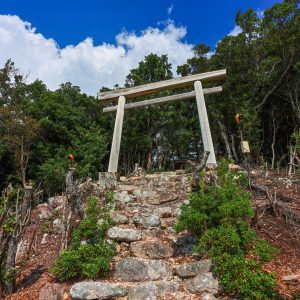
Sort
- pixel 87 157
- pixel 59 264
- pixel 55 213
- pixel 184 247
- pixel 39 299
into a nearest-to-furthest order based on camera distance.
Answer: pixel 39 299
pixel 59 264
pixel 184 247
pixel 55 213
pixel 87 157

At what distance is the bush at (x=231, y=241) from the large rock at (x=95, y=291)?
4.00 ft

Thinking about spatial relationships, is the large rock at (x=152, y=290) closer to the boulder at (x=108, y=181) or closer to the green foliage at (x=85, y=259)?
the green foliage at (x=85, y=259)

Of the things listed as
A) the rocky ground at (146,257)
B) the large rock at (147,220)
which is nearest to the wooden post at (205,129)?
the rocky ground at (146,257)

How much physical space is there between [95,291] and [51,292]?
65 cm

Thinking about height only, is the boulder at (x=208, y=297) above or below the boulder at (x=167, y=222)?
below

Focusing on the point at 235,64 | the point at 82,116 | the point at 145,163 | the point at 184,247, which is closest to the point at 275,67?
Answer: the point at 235,64

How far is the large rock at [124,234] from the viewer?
4879 millimetres

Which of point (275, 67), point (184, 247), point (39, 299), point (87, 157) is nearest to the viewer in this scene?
point (39, 299)

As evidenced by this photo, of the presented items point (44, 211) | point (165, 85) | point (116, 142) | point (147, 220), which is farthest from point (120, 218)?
point (165, 85)

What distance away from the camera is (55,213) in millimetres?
6664

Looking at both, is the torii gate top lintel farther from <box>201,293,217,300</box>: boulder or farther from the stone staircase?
<box>201,293,217,300</box>: boulder

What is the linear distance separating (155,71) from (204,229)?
12.4 m

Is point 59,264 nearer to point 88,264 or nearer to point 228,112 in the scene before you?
point 88,264

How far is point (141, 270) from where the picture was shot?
162 inches
